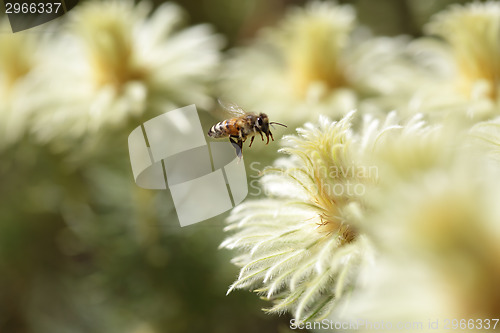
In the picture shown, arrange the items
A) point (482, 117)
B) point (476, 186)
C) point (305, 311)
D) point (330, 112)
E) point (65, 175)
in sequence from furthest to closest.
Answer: point (65, 175) < point (330, 112) < point (482, 117) < point (305, 311) < point (476, 186)

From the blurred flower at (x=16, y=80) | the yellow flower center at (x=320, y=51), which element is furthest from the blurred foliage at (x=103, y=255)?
the yellow flower center at (x=320, y=51)

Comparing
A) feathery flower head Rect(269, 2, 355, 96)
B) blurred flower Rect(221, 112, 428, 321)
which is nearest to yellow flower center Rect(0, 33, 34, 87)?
feathery flower head Rect(269, 2, 355, 96)

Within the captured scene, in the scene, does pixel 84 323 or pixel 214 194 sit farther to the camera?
pixel 84 323

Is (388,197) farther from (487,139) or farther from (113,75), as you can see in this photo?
(113,75)

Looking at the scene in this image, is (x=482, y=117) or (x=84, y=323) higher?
(x=482, y=117)

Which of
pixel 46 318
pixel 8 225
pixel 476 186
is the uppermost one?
pixel 476 186

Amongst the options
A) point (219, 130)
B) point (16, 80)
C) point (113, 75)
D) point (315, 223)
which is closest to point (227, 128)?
point (219, 130)

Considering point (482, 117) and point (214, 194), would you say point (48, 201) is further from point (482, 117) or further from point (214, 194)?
point (482, 117)

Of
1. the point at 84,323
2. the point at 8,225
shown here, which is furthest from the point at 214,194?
the point at 8,225
